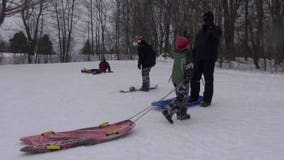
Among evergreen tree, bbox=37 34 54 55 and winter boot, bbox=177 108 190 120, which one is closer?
winter boot, bbox=177 108 190 120

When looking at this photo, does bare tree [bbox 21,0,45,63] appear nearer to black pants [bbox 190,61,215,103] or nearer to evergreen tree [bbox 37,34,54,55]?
evergreen tree [bbox 37,34,54,55]

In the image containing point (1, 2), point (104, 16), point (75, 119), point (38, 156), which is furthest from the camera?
point (104, 16)

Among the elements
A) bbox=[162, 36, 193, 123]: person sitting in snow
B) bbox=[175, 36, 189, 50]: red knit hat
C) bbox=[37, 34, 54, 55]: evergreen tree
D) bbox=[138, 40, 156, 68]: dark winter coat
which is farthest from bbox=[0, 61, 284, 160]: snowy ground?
bbox=[37, 34, 54, 55]: evergreen tree

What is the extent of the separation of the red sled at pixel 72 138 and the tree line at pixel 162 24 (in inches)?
157

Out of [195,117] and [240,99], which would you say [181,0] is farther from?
[195,117]

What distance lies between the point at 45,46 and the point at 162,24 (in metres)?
21.0

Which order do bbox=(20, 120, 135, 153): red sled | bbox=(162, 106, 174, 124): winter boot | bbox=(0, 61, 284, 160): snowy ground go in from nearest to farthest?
1. bbox=(0, 61, 284, 160): snowy ground
2. bbox=(20, 120, 135, 153): red sled
3. bbox=(162, 106, 174, 124): winter boot

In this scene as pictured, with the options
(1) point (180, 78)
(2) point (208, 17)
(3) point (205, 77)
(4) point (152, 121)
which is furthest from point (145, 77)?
(1) point (180, 78)

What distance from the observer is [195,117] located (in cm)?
805

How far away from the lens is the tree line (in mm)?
26109

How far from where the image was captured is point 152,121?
7930mm

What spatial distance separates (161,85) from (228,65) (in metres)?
12.1

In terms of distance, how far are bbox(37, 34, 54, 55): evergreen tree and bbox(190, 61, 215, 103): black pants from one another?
41.7 m

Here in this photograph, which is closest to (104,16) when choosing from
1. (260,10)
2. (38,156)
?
(260,10)
